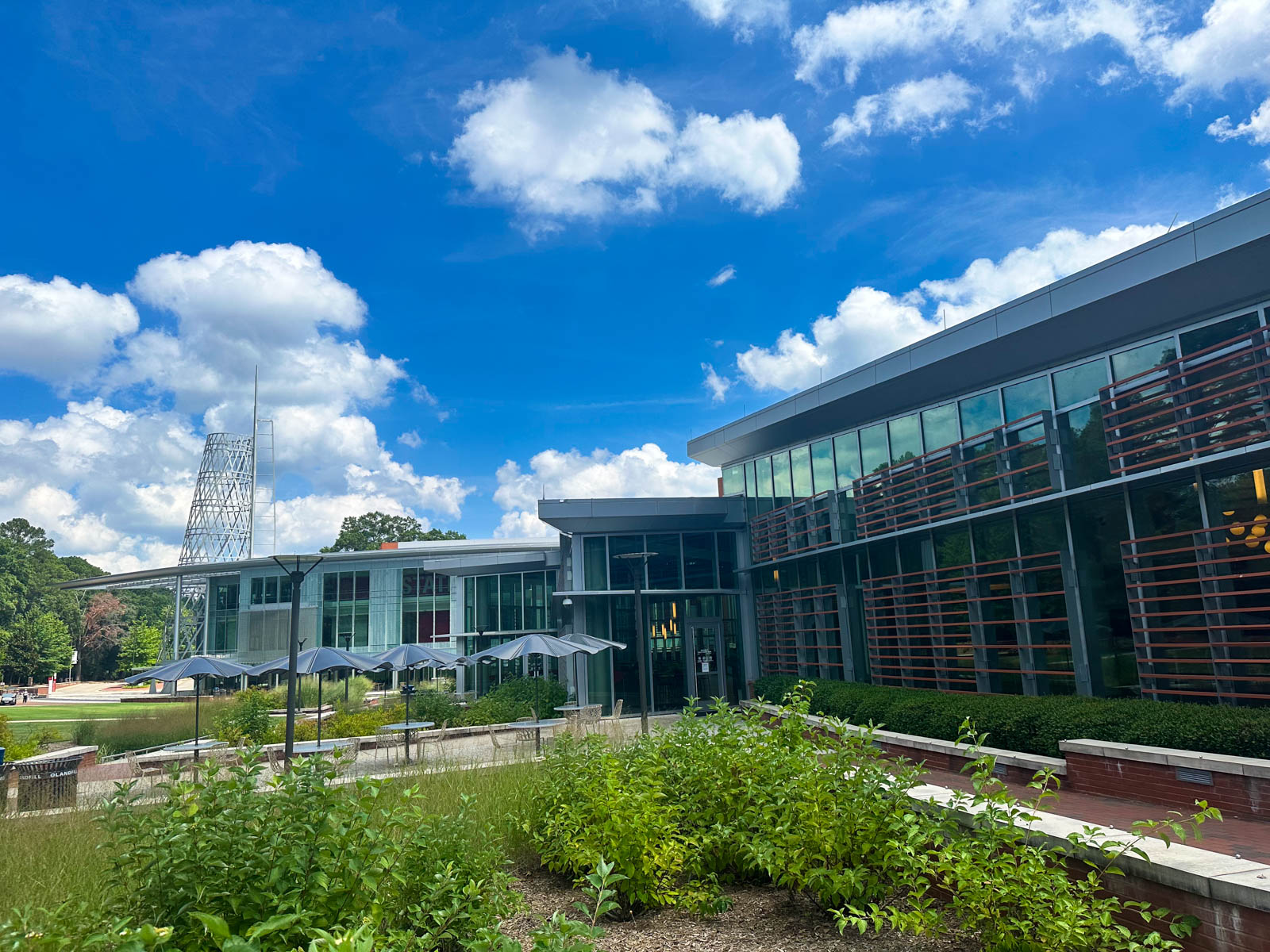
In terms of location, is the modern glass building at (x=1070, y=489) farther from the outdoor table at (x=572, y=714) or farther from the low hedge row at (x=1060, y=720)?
the outdoor table at (x=572, y=714)

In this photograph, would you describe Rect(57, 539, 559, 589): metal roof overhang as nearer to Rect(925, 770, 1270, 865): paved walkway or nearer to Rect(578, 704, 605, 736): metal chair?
Rect(578, 704, 605, 736): metal chair

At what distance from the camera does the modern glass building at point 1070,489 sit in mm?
10234

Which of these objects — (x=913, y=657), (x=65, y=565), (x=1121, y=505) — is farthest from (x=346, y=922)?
(x=65, y=565)

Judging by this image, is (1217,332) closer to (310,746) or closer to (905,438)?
(905,438)

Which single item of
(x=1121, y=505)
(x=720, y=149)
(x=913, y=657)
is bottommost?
(x=913, y=657)

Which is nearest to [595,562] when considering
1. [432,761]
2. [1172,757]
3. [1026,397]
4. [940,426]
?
[940,426]

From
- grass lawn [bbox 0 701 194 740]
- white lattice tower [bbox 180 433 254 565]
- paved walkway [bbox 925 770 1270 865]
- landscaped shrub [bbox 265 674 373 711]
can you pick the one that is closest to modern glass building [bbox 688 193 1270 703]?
paved walkway [bbox 925 770 1270 865]

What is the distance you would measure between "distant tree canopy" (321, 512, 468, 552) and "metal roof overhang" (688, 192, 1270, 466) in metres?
68.3

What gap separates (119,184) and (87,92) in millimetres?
5153

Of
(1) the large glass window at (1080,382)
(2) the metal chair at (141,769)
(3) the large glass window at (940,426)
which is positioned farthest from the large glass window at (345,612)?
(1) the large glass window at (1080,382)

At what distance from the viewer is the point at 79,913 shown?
2844mm

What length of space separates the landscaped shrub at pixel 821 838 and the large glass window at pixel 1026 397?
854cm

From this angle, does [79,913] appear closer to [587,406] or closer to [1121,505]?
[1121,505]

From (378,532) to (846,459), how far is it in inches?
2811
